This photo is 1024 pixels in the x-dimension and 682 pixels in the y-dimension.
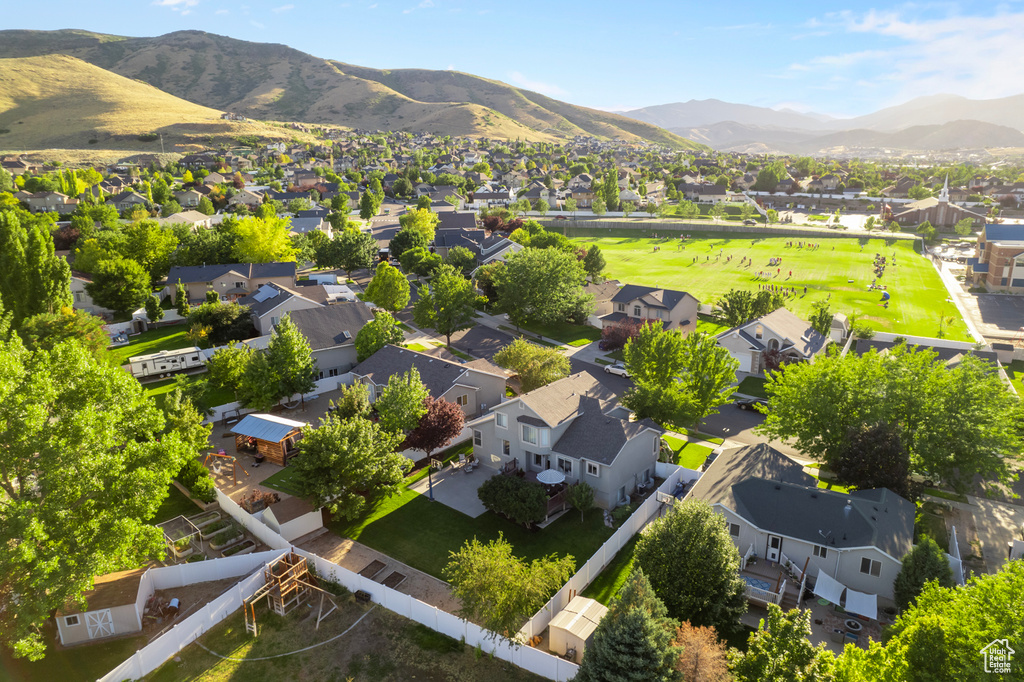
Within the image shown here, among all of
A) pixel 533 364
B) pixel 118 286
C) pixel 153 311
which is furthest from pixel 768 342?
pixel 118 286

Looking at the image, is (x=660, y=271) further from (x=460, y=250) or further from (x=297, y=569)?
(x=297, y=569)

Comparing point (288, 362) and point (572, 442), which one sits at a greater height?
point (288, 362)

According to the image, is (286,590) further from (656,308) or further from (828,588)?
(656,308)

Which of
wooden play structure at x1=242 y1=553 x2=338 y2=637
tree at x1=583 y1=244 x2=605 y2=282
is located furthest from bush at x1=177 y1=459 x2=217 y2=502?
tree at x1=583 y1=244 x2=605 y2=282

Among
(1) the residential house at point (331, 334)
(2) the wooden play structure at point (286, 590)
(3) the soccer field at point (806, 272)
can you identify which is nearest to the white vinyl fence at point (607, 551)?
(2) the wooden play structure at point (286, 590)

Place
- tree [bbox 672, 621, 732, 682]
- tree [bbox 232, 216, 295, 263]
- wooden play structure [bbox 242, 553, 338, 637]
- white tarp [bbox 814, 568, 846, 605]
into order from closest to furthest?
tree [bbox 672, 621, 732, 682] → wooden play structure [bbox 242, 553, 338, 637] → white tarp [bbox 814, 568, 846, 605] → tree [bbox 232, 216, 295, 263]

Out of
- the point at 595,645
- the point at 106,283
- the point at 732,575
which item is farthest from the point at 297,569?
the point at 106,283

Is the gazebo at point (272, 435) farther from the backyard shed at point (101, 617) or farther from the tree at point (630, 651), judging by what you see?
the tree at point (630, 651)

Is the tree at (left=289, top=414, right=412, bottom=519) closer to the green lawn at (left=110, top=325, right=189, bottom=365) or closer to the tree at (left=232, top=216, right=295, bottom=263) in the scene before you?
the green lawn at (left=110, top=325, right=189, bottom=365)
